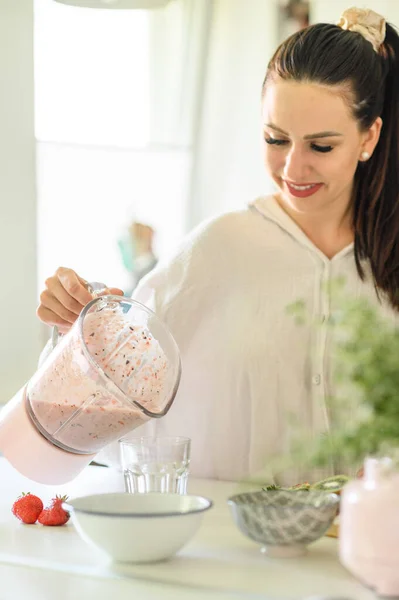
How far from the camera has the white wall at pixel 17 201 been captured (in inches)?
114

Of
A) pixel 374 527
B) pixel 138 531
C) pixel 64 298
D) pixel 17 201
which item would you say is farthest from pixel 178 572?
pixel 17 201

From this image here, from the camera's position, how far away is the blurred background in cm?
290

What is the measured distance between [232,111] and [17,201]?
685 millimetres

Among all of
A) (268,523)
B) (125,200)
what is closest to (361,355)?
(268,523)

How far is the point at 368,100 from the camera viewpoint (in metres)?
1.75

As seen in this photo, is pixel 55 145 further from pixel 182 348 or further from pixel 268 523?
pixel 268 523

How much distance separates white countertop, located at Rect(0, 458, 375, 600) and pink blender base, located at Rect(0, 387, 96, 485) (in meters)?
0.09

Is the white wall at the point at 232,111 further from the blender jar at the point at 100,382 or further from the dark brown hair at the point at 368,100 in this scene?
the blender jar at the point at 100,382

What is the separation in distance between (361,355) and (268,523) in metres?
0.26

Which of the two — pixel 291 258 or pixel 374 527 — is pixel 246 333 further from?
pixel 374 527

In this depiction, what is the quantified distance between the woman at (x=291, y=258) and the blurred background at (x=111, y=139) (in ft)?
3.29

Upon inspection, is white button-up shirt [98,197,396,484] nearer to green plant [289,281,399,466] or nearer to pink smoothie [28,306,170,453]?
pink smoothie [28,306,170,453]

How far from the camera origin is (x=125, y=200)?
298cm

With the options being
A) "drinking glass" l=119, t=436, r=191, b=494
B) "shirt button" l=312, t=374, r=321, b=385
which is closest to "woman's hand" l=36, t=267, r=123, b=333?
"drinking glass" l=119, t=436, r=191, b=494
